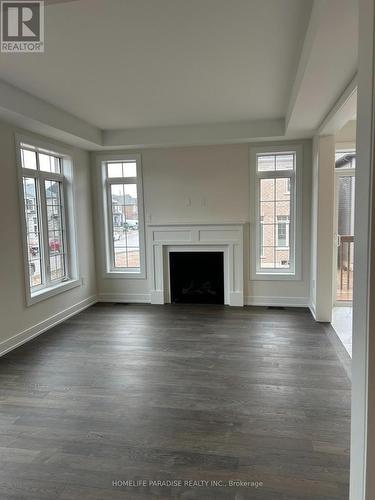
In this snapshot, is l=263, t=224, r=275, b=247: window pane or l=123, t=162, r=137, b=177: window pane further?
l=123, t=162, r=137, b=177: window pane

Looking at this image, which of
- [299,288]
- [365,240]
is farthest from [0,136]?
[299,288]

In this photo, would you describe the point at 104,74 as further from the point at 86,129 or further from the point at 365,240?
the point at 365,240

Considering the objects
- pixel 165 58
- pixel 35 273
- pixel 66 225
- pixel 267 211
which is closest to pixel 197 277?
pixel 267 211

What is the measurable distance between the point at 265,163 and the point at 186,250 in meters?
1.85

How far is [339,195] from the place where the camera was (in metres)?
5.07

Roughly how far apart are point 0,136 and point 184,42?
2288 millimetres

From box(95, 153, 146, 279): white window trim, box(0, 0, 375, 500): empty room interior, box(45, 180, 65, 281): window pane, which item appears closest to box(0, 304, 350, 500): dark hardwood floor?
box(0, 0, 375, 500): empty room interior

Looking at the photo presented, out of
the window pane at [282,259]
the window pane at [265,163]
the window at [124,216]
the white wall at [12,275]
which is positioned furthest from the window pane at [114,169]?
the window pane at [282,259]

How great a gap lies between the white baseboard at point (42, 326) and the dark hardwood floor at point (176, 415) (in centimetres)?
12

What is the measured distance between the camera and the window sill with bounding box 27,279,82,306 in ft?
13.6

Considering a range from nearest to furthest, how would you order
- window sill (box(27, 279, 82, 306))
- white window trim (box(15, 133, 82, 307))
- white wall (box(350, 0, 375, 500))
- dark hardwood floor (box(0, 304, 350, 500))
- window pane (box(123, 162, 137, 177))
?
white wall (box(350, 0, 375, 500))
dark hardwood floor (box(0, 304, 350, 500))
white window trim (box(15, 133, 82, 307))
window sill (box(27, 279, 82, 306))
window pane (box(123, 162, 137, 177))

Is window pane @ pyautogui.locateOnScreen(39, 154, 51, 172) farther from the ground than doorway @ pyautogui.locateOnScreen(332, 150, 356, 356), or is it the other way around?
window pane @ pyautogui.locateOnScreen(39, 154, 51, 172)

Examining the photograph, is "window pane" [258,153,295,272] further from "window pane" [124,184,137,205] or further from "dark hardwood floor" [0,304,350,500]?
"window pane" [124,184,137,205]

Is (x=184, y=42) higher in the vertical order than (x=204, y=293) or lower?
higher
